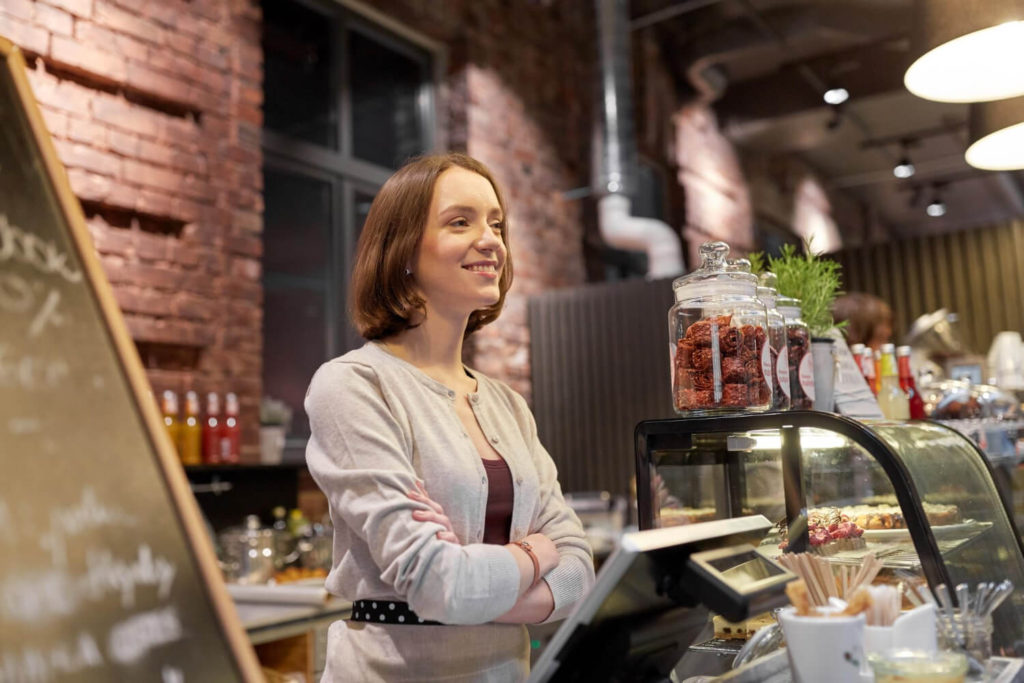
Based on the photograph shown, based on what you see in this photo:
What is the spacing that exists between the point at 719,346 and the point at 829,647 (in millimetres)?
625

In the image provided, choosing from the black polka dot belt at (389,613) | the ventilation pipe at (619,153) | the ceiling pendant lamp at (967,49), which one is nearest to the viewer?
the black polka dot belt at (389,613)

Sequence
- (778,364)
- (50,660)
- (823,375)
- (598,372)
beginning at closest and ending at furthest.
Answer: (50,660)
(778,364)
(823,375)
(598,372)

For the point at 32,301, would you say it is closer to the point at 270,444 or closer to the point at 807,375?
the point at 807,375

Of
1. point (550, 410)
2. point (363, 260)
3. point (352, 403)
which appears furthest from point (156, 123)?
point (550, 410)

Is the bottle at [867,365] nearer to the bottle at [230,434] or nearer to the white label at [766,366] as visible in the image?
the white label at [766,366]

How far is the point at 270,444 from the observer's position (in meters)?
4.04

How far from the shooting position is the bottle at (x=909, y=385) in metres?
2.35

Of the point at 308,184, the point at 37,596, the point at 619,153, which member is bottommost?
the point at 37,596

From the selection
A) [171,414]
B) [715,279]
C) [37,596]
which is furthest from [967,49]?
[171,414]

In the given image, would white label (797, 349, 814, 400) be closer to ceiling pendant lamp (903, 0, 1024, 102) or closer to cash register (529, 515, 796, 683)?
cash register (529, 515, 796, 683)

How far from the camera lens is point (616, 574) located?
104 cm

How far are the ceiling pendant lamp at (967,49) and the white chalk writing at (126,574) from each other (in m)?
1.97

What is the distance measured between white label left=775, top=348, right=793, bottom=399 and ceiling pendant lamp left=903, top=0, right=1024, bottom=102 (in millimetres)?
917

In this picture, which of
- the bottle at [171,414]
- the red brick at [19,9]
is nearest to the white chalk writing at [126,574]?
the bottle at [171,414]
